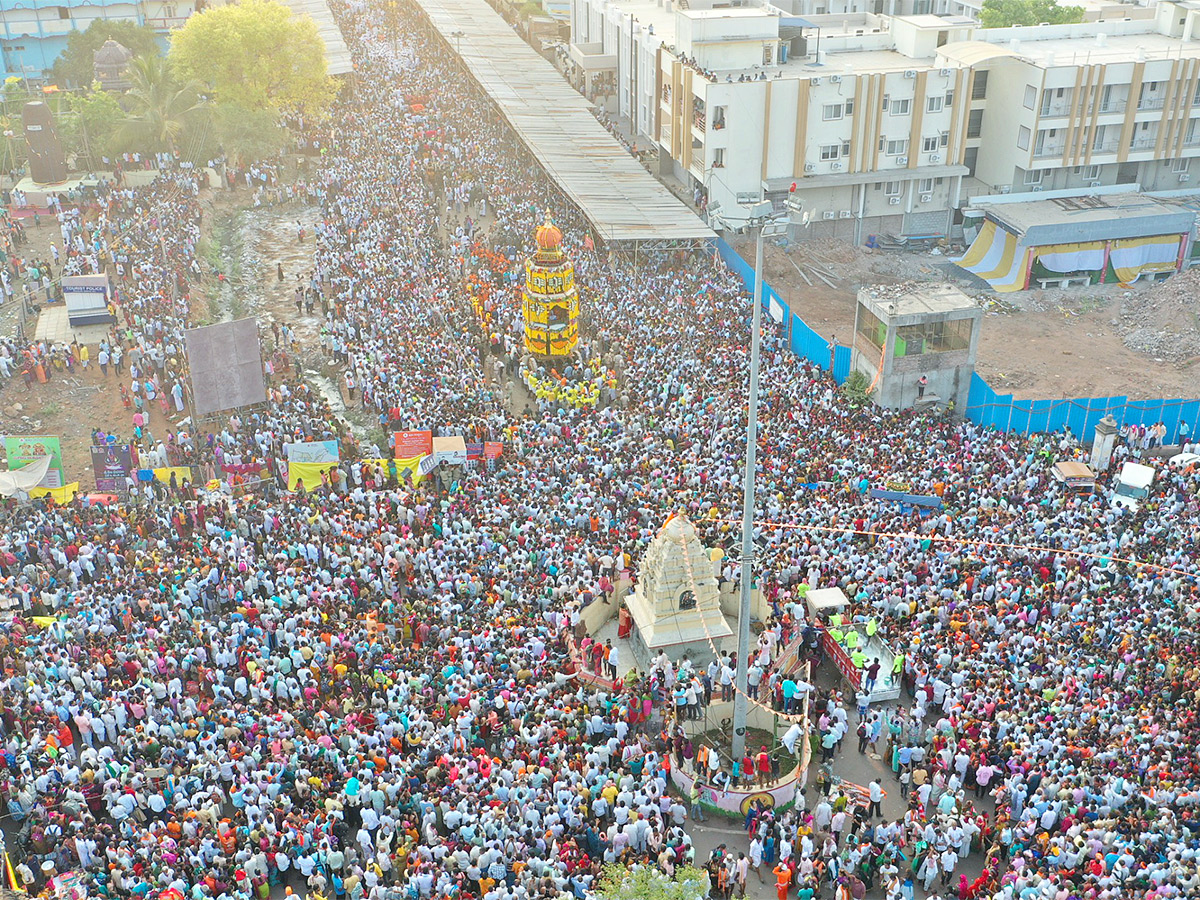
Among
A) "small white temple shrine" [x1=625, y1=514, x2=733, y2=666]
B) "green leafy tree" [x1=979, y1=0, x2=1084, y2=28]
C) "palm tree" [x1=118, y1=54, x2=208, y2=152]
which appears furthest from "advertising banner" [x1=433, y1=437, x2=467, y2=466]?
"green leafy tree" [x1=979, y1=0, x2=1084, y2=28]

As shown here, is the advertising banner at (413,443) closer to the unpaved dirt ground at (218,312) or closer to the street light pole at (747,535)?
the unpaved dirt ground at (218,312)

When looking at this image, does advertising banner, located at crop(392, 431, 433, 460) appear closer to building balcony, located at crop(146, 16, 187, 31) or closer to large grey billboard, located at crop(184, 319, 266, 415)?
large grey billboard, located at crop(184, 319, 266, 415)

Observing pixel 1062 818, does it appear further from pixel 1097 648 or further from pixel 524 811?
pixel 524 811

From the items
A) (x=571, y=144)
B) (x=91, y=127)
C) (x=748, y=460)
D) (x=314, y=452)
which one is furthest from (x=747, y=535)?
(x=91, y=127)

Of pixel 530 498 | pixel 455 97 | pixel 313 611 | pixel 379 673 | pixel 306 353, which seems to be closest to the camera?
pixel 379 673

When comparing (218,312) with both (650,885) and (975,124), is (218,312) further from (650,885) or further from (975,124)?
(975,124)

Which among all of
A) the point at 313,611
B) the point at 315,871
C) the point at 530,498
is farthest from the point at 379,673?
the point at 530,498
